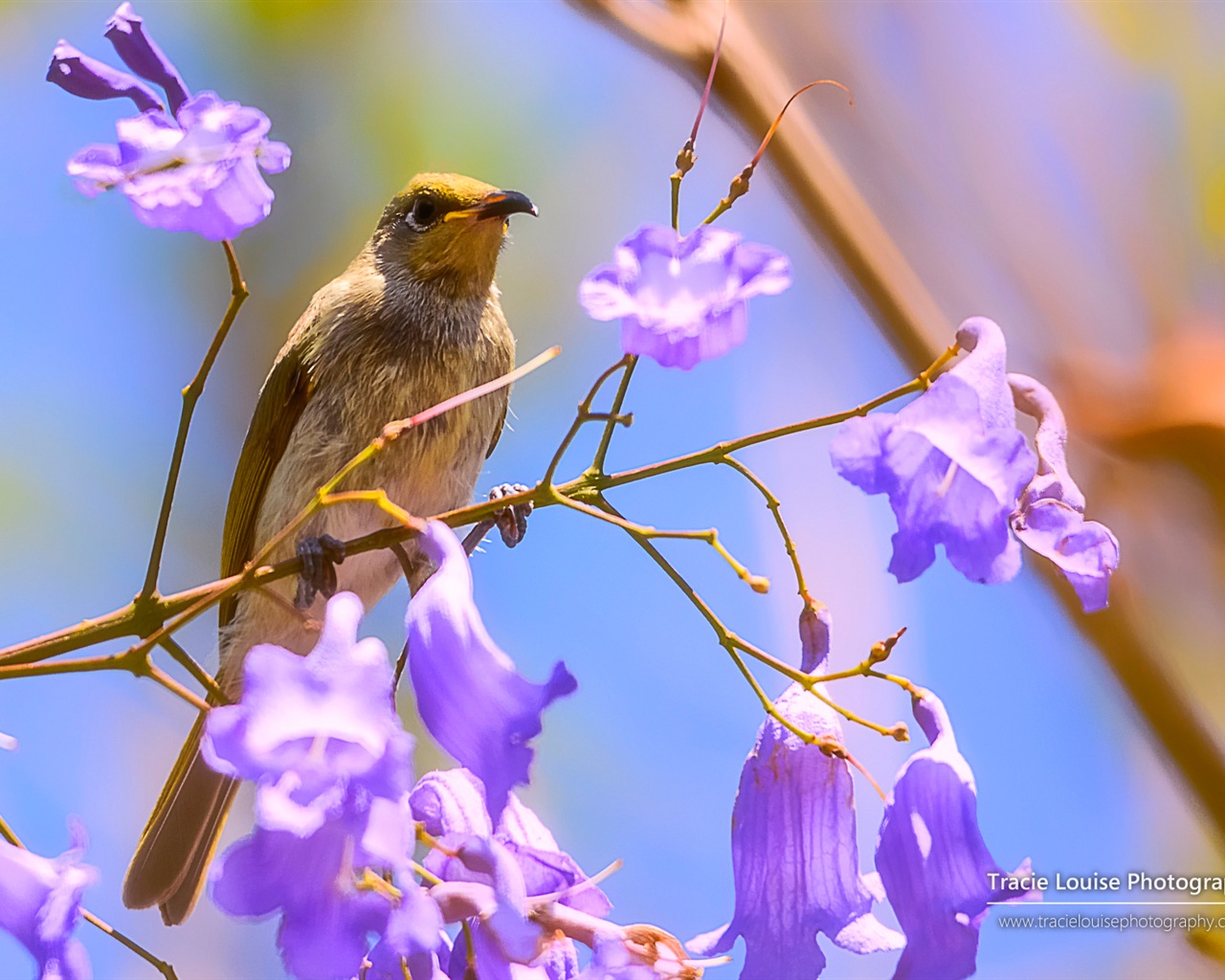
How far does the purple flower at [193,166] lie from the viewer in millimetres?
1122

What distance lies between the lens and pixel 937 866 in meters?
1.18

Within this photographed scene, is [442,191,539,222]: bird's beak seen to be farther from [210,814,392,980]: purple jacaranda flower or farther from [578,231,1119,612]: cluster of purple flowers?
[210,814,392,980]: purple jacaranda flower

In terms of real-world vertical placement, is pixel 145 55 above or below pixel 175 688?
above

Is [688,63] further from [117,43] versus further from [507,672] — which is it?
[507,672]

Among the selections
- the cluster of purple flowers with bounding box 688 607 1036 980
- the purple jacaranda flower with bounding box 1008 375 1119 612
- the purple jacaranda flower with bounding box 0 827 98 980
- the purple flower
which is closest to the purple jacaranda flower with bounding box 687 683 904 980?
the cluster of purple flowers with bounding box 688 607 1036 980

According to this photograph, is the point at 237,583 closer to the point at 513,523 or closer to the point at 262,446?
the point at 513,523

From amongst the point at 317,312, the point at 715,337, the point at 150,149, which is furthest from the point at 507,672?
the point at 317,312

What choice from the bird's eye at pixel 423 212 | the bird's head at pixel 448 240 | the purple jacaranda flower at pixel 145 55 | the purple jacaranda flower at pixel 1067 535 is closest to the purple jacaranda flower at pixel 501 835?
the purple jacaranda flower at pixel 1067 535

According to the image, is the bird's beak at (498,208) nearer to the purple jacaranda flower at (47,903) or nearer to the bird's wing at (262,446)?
the bird's wing at (262,446)

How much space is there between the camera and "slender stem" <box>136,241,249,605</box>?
4.08 feet

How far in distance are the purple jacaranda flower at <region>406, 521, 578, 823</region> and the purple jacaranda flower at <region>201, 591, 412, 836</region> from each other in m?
0.10

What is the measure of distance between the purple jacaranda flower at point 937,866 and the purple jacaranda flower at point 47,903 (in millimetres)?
730

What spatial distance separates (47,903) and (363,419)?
1.78 meters

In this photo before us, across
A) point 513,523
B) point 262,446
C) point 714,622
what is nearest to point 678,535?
point 714,622
